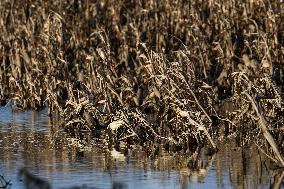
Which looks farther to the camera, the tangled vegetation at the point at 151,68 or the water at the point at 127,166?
the tangled vegetation at the point at 151,68

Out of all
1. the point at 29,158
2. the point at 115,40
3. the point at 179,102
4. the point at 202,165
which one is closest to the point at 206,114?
the point at 179,102

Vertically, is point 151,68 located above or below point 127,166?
above

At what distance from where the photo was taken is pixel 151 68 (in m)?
14.2

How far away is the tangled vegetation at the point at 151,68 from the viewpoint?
12820 millimetres

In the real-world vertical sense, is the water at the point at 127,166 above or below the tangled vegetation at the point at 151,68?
below

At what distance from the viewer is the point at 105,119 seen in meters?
14.1

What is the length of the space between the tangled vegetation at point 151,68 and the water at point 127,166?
0.95 ft

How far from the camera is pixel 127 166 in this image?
11.8 meters

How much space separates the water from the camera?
10773 mm

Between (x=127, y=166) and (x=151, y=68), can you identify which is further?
(x=151, y=68)

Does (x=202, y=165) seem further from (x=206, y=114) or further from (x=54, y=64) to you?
(x=54, y=64)

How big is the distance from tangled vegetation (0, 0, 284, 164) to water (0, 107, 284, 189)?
29cm

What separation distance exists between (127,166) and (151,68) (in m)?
2.67

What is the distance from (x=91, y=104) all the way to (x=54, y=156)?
1420 millimetres
